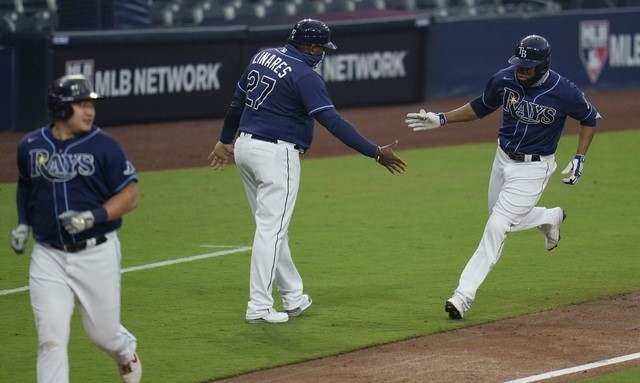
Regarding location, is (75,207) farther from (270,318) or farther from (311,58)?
(311,58)

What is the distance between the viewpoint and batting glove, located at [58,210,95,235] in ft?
18.8

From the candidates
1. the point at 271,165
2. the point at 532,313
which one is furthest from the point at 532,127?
the point at 271,165

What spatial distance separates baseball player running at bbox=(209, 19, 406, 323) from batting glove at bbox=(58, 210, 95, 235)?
2.15m

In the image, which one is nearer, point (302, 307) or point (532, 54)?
point (532, 54)

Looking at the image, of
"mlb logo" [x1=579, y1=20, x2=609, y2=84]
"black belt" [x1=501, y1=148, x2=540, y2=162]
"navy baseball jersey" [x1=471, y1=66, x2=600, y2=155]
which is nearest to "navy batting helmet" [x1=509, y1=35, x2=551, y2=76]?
"navy baseball jersey" [x1=471, y1=66, x2=600, y2=155]

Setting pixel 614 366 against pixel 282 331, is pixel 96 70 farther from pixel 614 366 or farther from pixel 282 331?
pixel 614 366

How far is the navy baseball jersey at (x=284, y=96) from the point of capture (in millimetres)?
7797

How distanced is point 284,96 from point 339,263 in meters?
2.56

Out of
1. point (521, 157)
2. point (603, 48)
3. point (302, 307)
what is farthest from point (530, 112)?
point (603, 48)

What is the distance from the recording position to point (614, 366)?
23.1ft

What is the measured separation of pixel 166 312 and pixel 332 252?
2411mm

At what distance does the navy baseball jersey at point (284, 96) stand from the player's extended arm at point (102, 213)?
1942mm

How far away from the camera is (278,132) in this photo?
7.88m

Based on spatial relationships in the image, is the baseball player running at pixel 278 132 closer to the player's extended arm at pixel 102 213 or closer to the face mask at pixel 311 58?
the face mask at pixel 311 58
